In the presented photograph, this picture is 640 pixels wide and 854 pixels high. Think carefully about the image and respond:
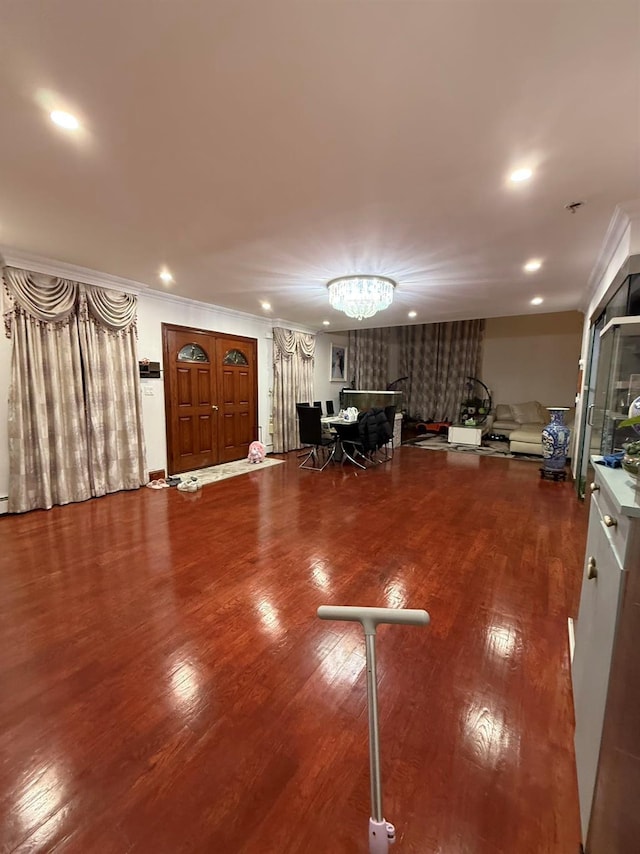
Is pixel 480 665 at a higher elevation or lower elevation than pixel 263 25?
lower

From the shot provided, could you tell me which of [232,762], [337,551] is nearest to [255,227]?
[337,551]

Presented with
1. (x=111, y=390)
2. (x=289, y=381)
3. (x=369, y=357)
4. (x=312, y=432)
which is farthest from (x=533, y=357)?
(x=111, y=390)

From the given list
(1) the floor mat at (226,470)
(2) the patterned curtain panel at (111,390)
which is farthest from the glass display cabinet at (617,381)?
(2) the patterned curtain panel at (111,390)

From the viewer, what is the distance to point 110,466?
425 centimetres

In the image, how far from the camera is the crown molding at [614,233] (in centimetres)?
229

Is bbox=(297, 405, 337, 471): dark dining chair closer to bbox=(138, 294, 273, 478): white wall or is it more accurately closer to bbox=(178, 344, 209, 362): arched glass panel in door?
bbox=(178, 344, 209, 362): arched glass panel in door

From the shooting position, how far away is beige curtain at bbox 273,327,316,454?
6.64m

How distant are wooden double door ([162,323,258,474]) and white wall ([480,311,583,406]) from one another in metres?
5.97

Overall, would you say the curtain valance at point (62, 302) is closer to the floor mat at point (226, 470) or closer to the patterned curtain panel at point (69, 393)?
the patterned curtain panel at point (69, 393)

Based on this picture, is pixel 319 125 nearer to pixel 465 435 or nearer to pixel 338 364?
pixel 338 364

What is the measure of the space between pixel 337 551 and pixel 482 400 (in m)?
7.65

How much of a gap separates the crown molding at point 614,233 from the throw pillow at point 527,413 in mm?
4974

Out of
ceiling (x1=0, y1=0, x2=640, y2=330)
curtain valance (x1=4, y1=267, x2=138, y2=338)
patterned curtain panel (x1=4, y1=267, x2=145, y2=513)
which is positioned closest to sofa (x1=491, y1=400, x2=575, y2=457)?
ceiling (x1=0, y1=0, x2=640, y2=330)

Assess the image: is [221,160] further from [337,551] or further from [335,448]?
[335,448]
